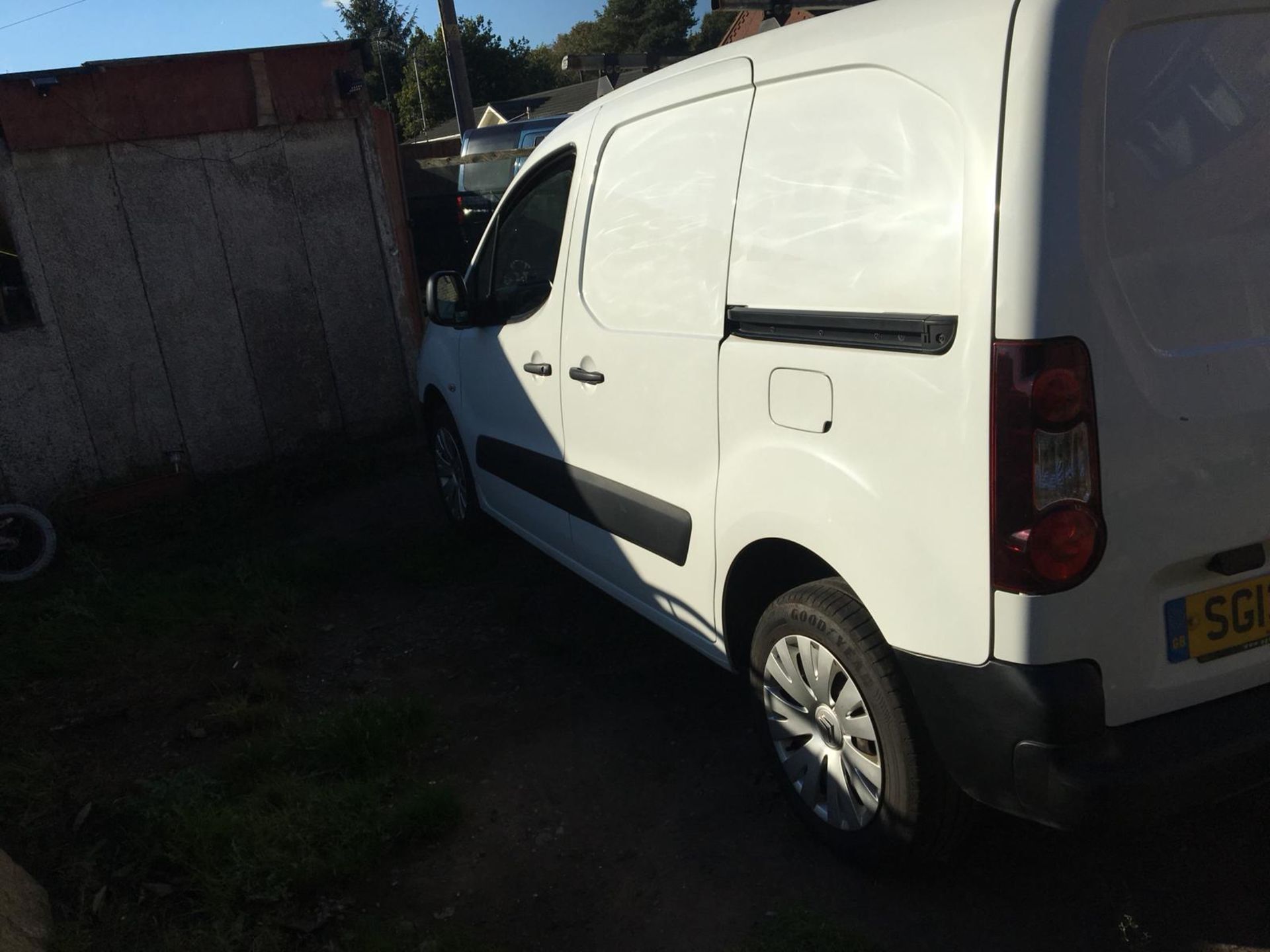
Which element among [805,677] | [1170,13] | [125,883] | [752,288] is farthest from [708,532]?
[125,883]

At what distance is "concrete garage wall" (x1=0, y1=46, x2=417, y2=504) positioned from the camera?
6223 mm

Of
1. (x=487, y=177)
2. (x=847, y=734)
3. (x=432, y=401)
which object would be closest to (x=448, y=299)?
(x=432, y=401)

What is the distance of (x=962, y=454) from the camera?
210 centimetres

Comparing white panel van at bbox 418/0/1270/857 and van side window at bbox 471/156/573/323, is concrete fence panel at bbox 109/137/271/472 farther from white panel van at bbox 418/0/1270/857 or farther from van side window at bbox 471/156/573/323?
white panel van at bbox 418/0/1270/857

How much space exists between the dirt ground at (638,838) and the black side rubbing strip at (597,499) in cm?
67

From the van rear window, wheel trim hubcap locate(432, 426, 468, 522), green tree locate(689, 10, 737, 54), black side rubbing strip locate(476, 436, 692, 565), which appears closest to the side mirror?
black side rubbing strip locate(476, 436, 692, 565)

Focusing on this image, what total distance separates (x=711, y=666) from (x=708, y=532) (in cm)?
113

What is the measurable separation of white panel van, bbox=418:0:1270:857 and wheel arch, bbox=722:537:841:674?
0.06 feet

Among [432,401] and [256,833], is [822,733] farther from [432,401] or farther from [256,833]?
[432,401]

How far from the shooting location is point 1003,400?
202 centimetres

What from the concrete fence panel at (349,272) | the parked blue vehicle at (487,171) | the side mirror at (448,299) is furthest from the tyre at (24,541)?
the parked blue vehicle at (487,171)

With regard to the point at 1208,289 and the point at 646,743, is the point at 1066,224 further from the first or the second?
the point at 646,743

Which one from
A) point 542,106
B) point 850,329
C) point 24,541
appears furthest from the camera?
point 542,106

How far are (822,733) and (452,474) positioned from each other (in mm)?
3125
